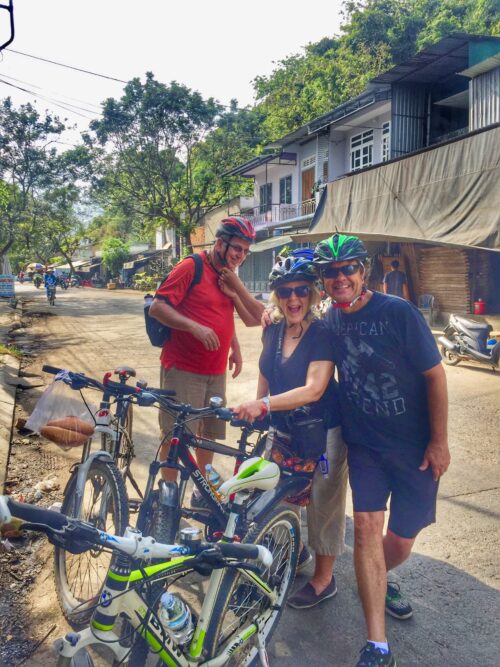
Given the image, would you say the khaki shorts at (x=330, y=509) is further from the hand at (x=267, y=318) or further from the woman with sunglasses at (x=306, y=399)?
the hand at (x=267, y=318)

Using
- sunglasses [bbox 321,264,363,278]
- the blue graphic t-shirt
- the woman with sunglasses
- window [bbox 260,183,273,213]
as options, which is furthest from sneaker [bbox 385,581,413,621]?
window [bbox 260,183,273,213]

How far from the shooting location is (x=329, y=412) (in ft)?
8.69

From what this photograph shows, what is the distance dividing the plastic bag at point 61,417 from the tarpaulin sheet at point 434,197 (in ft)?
A: 26.4

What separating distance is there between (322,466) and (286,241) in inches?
758

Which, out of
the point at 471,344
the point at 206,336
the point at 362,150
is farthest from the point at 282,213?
the point at 206,336

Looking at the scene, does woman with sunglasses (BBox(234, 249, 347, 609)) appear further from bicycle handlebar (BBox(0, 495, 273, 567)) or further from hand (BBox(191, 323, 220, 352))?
bicycle handlebar (BBox(0, 495, 273, 567))

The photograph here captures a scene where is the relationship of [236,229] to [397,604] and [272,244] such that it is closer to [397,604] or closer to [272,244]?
[397,604]

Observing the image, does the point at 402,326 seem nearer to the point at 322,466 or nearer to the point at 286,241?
the point at 322,466

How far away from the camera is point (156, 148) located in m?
27.9

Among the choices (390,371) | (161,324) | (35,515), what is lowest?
(35,515)

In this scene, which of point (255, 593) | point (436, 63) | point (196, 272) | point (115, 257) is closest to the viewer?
point (255, 593)

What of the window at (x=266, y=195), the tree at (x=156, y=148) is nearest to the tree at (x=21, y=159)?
the tree at (x=156, y=148)

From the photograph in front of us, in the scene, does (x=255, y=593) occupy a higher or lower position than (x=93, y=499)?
lower

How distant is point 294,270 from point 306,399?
648 mm
